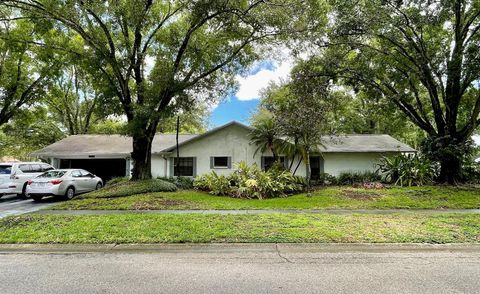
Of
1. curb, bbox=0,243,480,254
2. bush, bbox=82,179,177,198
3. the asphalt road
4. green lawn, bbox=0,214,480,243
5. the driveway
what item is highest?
bush, bbox=82,179,177,198

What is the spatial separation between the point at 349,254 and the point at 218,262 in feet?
8.24

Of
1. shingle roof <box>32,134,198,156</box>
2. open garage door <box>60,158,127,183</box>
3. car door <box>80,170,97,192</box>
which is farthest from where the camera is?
open garage door <box>60,158,127,183</box>

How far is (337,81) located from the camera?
705 inches

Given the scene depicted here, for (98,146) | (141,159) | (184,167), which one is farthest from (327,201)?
(98,146)

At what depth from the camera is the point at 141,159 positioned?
17.0 metres

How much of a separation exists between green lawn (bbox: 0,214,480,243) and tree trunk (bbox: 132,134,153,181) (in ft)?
24.9

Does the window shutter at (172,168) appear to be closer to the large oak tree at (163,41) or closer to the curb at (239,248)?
the large oak tree at (163,41)

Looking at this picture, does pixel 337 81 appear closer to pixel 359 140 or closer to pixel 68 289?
pixel 359 140

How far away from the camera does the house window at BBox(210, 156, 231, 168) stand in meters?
19.1

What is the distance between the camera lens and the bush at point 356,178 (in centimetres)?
1761

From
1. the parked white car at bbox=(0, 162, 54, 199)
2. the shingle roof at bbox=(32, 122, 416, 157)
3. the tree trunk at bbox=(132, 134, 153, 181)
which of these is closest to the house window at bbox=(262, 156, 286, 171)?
the shingle roof at bbox=(32, 122, 416, 157)

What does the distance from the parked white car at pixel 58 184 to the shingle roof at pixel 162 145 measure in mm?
4329

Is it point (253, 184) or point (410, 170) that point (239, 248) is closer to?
point (253, 184)

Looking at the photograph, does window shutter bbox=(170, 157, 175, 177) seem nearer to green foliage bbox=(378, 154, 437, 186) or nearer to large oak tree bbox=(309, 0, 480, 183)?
large oak tree bbox=(309, 0, 480, 183)
